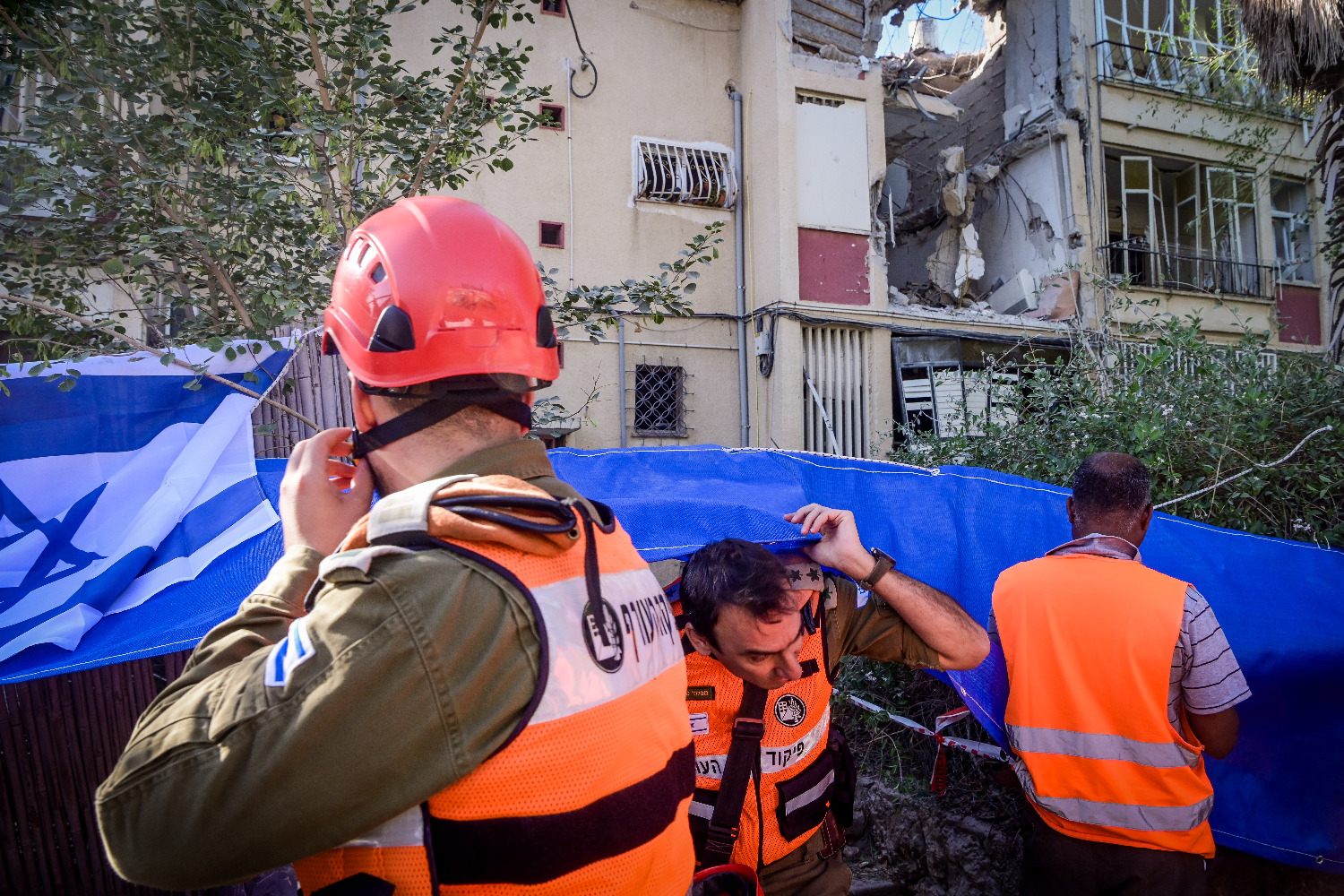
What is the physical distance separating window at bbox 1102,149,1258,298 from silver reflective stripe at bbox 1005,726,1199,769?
39.1 feet

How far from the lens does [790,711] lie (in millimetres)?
2521

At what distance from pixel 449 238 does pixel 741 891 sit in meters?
1.85

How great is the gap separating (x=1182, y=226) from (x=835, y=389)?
23.8 feet

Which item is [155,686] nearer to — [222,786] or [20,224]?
[20,224]

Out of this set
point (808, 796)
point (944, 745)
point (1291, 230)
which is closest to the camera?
point (808, 796)

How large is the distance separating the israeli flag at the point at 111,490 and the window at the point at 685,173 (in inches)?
342

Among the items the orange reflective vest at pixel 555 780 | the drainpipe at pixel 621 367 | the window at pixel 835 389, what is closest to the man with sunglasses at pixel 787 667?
the orange reflective vest at pixel 555 780

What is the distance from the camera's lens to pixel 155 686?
383 centimetres

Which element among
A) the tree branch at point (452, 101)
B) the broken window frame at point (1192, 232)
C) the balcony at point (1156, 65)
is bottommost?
the tree branch at point (452, 101)

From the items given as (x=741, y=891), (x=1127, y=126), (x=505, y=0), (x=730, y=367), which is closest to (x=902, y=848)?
(x=741, y=891)

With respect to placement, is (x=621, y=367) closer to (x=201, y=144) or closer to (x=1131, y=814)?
(x=201, y=144)

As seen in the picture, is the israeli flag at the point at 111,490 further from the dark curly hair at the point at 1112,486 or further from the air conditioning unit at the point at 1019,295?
the air conditioning unit at the point at 1019,295

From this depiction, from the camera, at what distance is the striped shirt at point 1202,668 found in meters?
2.54

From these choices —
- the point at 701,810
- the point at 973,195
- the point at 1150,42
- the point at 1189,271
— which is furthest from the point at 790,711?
the point at 1150,42
